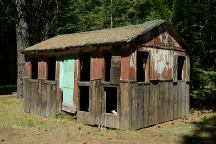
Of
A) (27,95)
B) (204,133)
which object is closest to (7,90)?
(27,95)

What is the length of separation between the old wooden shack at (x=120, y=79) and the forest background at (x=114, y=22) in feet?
7.06

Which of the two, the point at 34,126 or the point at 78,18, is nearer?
the point at 34,126

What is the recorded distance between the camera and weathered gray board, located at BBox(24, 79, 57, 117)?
17.8 meters

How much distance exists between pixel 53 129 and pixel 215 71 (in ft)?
30.9

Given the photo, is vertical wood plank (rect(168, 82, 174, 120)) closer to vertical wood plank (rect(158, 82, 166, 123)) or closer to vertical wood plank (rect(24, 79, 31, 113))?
vertical wood plank (rect(158, 82, 166, 123))

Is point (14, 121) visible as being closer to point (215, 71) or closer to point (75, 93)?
point (75, 93)

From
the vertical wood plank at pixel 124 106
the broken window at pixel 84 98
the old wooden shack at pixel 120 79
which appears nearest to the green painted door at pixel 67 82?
the old wooden shack at pixel 120 79

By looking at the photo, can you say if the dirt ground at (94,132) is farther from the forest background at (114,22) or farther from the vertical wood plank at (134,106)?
the forest background at (114,22)

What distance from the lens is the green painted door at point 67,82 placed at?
16.5 m

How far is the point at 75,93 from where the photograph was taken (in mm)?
16281

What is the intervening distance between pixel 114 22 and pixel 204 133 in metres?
35.5

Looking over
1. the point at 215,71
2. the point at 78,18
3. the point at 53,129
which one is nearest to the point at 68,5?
the point at 78,18

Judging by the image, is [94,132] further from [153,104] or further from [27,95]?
[27,95]

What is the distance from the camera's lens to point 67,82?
16781 mm
